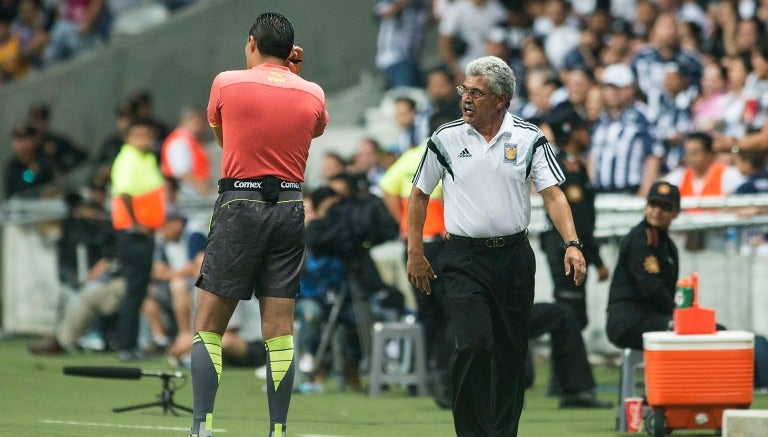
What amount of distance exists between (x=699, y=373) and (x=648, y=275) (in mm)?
1292

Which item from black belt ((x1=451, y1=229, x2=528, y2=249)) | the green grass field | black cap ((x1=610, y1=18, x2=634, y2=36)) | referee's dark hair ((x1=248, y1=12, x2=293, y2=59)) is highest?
black cap ((x1=610, y1=18, x2=634, y2=36))

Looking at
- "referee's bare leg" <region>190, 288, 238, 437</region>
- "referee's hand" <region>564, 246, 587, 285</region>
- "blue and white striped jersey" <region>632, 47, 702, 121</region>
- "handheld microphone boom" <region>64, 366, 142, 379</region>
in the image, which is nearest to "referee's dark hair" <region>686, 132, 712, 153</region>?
"blue and white striped jersey" <region>632, 47, 702, 121</region>

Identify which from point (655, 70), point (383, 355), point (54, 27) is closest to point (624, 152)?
point (655, 70)

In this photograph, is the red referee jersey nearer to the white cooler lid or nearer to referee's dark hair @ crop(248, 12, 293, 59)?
referee's dark hair @ crop(248, 12, 293, 59)

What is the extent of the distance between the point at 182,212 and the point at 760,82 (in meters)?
6.31

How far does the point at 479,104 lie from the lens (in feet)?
27.4

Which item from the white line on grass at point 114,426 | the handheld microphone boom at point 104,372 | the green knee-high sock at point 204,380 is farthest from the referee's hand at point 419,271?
the handheld microphone boom at point 104,372

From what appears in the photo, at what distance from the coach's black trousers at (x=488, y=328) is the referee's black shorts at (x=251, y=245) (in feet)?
2.88

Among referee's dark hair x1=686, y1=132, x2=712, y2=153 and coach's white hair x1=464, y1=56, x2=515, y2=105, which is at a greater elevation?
referee's dark hair x1=686, y1=132, x2=712, y2=153

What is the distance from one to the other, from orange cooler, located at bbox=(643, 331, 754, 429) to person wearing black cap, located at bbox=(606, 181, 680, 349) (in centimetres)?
106

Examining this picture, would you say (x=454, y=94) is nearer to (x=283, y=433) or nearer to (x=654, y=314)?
(x=654, y=314)

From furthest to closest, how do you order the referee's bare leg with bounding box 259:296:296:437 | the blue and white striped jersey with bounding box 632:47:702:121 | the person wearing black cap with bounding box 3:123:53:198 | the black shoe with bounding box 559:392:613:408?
the person wearing black cap with bounding box 3:123:53:198 < the blue and white striped jersey with bounding box 632:47:702:121 < the black shoe with bounding box 559:392:613:408 < the referee's bare leg with bounding box 259:296:296:437

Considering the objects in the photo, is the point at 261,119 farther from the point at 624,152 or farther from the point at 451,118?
the point at 624,152

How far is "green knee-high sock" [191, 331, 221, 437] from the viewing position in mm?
8141
